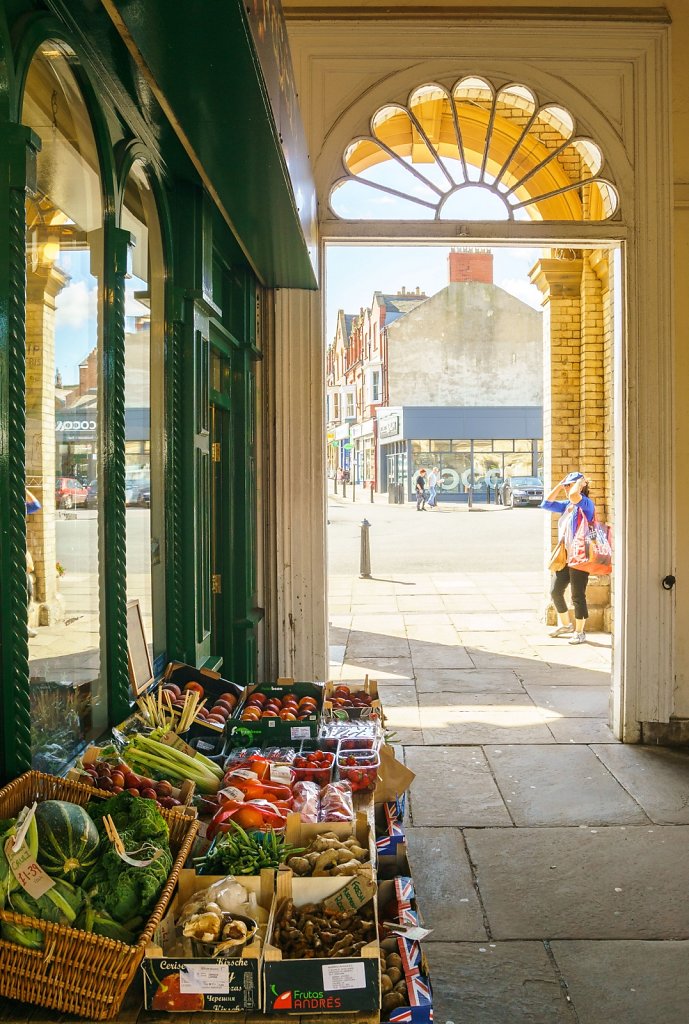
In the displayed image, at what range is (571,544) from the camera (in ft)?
29.6

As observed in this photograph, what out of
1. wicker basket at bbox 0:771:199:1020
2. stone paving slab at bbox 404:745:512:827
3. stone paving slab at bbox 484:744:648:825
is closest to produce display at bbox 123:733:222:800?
wicker basket at bbox 0:771:199:1020

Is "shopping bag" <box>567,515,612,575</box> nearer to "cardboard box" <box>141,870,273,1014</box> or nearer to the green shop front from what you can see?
the green shop front

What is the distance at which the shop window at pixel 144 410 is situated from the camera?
12.2 ft

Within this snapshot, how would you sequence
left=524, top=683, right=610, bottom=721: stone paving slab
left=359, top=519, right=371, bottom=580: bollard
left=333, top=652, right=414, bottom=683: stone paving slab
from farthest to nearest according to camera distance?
left=359, top=519, right=371, bottom=580: bollard < left=333, top=652, right=414, bottom=683: stone paving slab < left=524, top=683, right=610, bottom=721: stone paving slab

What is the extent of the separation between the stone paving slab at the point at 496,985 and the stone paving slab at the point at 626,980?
0.04m

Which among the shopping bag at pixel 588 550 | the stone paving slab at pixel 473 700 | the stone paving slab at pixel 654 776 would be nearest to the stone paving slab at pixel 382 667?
the stone paving slab at pixel 473 700

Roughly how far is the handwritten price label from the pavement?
166 cm

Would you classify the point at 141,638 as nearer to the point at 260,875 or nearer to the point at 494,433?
the point at 260,875

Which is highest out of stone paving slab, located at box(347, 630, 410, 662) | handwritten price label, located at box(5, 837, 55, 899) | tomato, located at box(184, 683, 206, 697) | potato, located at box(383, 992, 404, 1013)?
handwritten price label, located at box(5, 837, 55, 899)

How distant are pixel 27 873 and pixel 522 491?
33751 millimetres

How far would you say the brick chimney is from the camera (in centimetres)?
4338

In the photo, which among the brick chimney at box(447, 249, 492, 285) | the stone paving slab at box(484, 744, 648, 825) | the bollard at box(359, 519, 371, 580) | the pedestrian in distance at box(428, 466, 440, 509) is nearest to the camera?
the stone paving slab at box(484, 744, 648, 825)

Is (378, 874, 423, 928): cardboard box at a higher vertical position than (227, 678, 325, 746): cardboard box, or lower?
lower

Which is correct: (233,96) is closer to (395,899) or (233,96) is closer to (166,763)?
(166,763)
